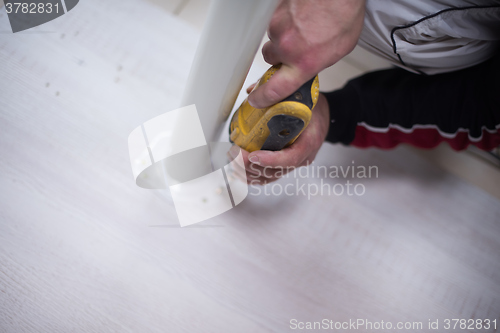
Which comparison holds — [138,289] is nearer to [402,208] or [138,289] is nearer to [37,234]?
[37,234]

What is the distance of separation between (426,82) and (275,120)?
1.17ft

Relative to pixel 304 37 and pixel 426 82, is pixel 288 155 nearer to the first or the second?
pixel 304 37

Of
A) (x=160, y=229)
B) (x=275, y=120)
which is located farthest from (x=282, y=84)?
(x=160, y=229)

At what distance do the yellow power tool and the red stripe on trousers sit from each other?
224 millimetres

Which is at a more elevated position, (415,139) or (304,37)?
(304,37)

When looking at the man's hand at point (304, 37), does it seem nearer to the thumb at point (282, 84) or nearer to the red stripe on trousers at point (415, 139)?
the thumb at point (282, 84)

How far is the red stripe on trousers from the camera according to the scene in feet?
1.88

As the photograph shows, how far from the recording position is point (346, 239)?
1.94 feet

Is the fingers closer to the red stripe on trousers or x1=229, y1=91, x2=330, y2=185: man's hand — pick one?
x1=229, y1=91, x2=330, y2=185: man's hand

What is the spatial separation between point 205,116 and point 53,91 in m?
0.34

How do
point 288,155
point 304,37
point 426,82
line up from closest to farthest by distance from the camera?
point 304,37, point 288,155, point 426,82

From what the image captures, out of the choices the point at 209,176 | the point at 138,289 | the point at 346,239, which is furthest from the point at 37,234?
the point at 346,239

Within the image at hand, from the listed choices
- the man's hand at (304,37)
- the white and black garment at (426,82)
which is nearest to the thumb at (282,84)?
the man's hand at (304,37)

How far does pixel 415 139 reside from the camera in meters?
0.60
